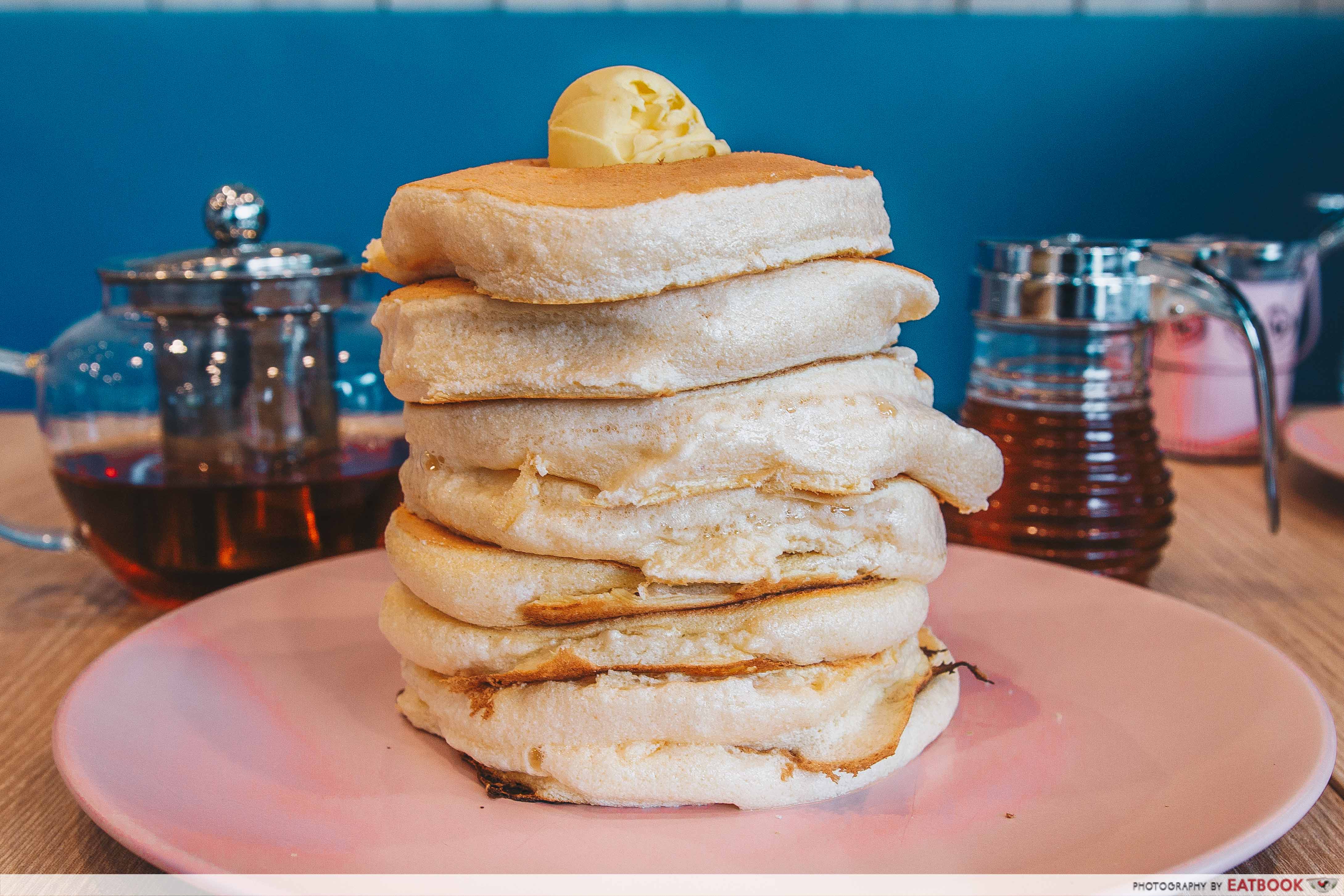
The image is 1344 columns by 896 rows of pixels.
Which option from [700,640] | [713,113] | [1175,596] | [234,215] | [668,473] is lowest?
[1175,596]

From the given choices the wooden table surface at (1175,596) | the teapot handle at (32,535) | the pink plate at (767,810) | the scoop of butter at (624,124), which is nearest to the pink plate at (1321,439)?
the wooden table surface at (1175,596)

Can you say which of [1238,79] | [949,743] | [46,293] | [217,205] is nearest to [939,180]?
[1238,79]

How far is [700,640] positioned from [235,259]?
709 millimetres

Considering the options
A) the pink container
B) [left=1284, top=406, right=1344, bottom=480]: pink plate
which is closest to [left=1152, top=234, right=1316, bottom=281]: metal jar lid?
the pink container

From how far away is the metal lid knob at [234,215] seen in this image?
119 cm

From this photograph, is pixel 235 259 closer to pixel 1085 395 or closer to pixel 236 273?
pixel 236 273

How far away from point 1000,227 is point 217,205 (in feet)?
6.14

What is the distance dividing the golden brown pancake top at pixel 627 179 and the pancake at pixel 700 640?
286mm

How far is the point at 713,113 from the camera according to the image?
2535 mm

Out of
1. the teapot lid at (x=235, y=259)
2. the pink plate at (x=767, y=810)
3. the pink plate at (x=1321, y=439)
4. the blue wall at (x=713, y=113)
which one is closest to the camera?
the pink plate at (x=767, y=810)

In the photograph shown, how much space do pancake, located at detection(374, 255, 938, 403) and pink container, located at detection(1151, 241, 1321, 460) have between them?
1.26 meters

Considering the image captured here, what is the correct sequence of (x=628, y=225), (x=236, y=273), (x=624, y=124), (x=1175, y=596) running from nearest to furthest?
(x=628, y=225) → (x=624, y=124) → (x=236, y=273) → (x=1175, y=596)

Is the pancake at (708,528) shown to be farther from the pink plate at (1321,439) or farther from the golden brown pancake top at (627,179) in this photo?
the pink plate at (1321,439)

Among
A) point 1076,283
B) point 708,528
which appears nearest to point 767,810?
point 708,528
